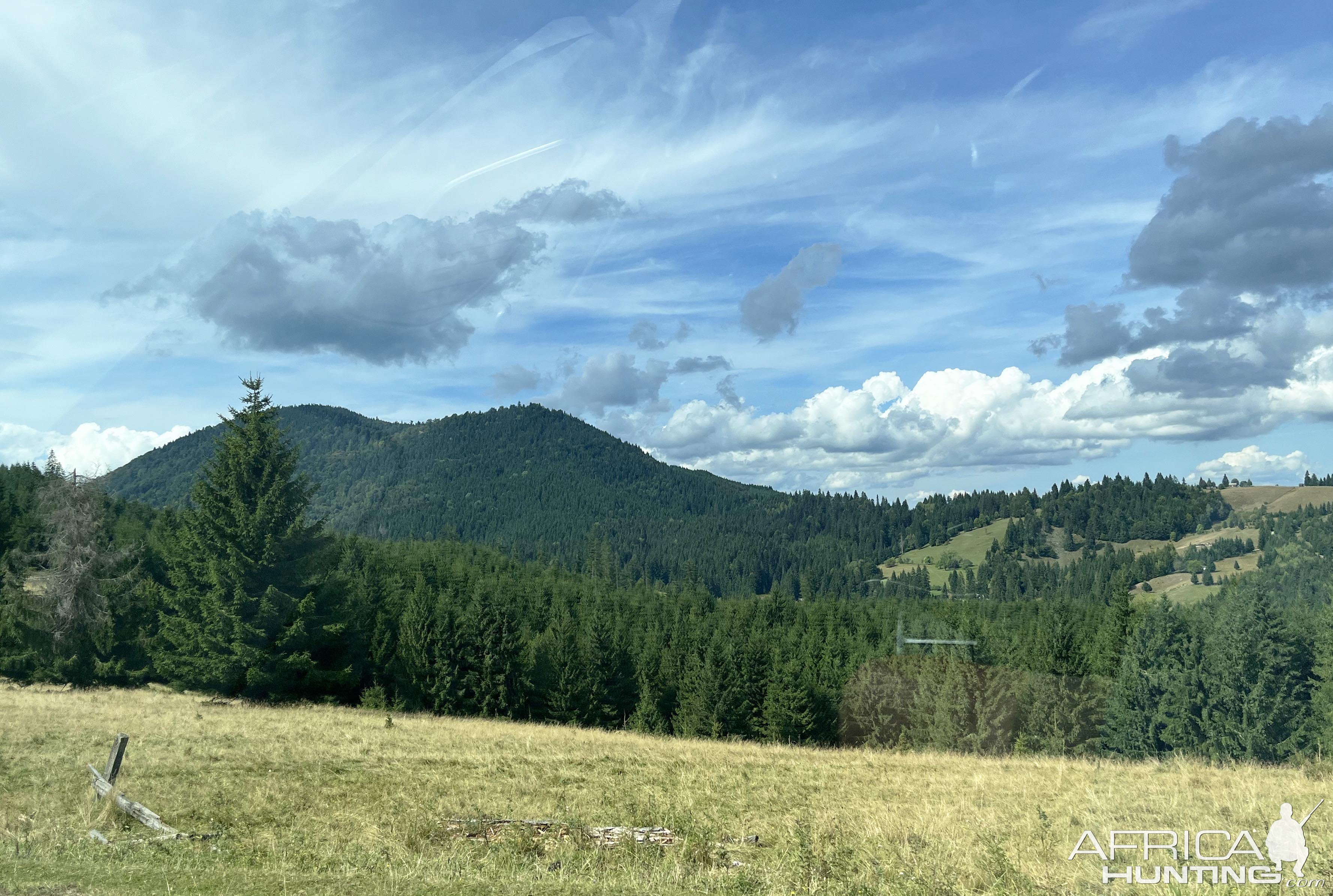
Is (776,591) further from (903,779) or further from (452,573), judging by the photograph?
(903,779)

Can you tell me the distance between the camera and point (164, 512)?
5844cm

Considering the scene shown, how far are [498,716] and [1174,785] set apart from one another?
52.5m

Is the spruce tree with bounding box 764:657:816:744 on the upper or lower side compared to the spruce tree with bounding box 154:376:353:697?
lower

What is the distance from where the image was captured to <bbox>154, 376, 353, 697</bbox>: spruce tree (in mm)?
37781

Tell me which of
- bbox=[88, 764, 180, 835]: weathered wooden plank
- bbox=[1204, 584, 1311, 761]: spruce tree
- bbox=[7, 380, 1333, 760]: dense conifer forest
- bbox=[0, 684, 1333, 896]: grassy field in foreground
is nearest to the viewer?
bbox=[0, 684, 1333, 896]: grassy field in foreground

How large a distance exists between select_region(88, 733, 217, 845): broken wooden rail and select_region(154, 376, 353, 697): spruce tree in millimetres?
25264

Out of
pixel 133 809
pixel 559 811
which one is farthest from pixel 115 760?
pixel 559 811

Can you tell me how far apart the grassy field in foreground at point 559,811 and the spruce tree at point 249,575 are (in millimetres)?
13394

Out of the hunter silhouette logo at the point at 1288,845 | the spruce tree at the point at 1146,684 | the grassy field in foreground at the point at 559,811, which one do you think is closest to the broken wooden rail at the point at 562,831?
the grassy field in foreground at the point at 559,811

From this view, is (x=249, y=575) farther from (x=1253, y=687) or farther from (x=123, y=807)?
(x=1253, y=687)

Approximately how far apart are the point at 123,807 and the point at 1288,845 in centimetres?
1631

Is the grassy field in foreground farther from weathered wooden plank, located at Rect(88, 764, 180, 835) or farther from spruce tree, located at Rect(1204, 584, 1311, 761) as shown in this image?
spruce tree, located at Rect(1204, 584, 1311, 761)
